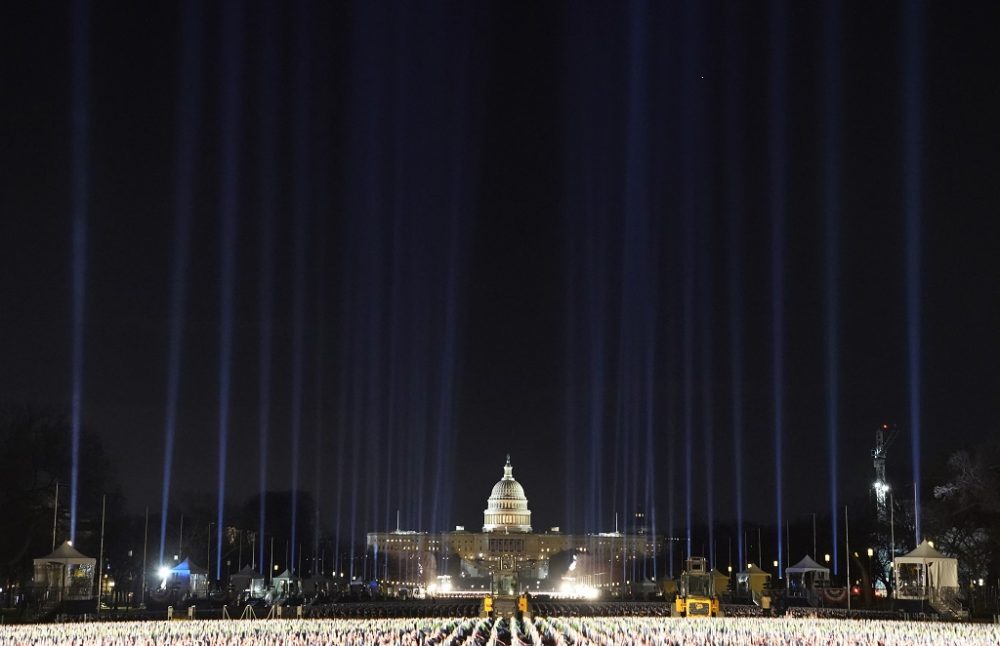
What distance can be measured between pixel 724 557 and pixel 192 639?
390 feet

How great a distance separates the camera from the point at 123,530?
339 ft

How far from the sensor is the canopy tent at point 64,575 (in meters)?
63.7

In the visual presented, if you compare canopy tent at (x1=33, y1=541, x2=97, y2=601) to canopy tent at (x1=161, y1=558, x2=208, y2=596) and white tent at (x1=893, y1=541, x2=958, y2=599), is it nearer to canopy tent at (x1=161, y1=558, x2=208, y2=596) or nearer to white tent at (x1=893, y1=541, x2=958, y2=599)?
canopy tent at (x1=161, y1=558, x2=208, y2=596)

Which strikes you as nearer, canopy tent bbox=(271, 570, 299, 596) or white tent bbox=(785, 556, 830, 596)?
white tent bbox=(785, 556, 830, 596)

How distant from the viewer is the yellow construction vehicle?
180 feet

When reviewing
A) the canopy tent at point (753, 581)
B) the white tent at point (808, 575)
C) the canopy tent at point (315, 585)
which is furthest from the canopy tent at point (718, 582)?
the canopy tent at point (315, 585)

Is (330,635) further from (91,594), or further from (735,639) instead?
(91,594)

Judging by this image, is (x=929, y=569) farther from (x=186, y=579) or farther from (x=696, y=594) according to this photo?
(x=186, y=579)

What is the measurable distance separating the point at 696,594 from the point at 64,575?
32233 millimetres

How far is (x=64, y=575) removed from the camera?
2603 inches

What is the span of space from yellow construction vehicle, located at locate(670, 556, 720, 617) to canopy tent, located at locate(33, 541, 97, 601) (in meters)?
28.2

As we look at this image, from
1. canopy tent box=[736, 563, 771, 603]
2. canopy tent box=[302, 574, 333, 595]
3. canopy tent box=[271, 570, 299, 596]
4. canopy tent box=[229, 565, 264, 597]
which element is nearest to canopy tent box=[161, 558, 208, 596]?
canopy tent box=[229, 565, 264, 597]

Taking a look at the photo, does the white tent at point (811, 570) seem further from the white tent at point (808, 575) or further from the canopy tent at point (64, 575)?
the canopy tent at point (64, 575)

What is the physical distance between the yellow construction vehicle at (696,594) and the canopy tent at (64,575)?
2819cm
